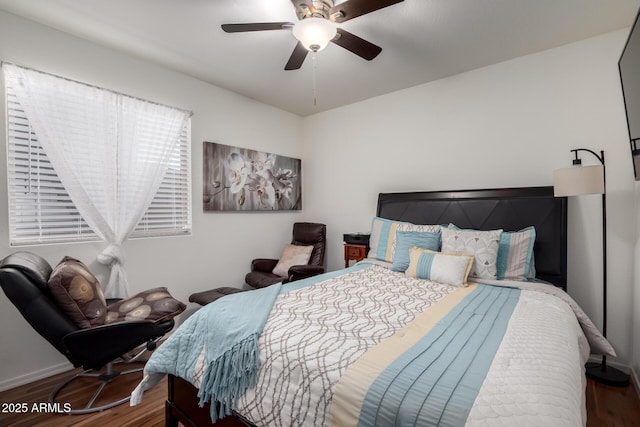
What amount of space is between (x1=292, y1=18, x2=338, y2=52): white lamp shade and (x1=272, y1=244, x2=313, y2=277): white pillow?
2.43 meters

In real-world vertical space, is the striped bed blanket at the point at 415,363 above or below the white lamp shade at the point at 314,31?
below

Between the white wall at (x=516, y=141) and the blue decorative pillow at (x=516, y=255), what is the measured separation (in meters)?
0.54

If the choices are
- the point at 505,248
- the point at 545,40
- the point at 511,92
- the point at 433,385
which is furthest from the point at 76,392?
the point at 545,40

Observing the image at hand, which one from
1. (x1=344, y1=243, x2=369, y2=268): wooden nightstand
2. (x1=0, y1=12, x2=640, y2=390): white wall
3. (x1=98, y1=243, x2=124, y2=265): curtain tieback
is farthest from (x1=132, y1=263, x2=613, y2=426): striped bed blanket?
(x1=344, y1=243, x2=369, y2=268): wooden nightstand

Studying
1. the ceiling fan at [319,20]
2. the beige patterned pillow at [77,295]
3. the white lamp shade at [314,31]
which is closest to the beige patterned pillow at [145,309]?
the beige patterned pillow at [77,295]

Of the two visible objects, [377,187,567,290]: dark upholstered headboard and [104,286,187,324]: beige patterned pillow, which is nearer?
[104,286,187,324]: beige patterned pillow

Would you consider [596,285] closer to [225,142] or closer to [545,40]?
[545,40]

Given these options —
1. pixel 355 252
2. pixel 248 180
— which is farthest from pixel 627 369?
pixel 248 180

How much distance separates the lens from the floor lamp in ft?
7.05

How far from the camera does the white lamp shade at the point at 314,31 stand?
1.76 metres

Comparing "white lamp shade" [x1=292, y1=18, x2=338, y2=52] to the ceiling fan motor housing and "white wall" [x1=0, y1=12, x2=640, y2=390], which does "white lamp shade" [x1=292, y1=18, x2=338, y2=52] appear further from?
"white wall" [x1=0, y1=12, x2=640, y2=390]

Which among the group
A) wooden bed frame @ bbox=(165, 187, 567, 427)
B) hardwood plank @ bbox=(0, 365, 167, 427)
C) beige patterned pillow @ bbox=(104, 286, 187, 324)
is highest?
wooden bed frame @ bbox=(165, 187, 567, 427)

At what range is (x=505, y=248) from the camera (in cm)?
245

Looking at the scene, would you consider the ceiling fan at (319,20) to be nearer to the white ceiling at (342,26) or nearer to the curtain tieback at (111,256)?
the white ceiling at (342,26)
